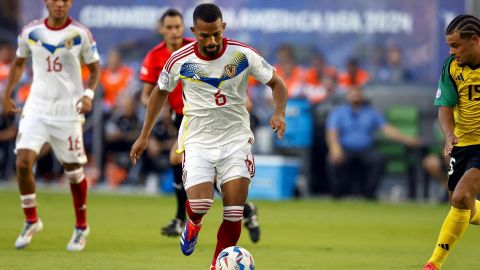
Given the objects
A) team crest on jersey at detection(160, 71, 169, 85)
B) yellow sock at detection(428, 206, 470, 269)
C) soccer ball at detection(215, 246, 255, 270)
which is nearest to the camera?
soccer ball at detection(215, 246, 255, 270)

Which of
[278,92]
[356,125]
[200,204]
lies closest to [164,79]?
[278,92]

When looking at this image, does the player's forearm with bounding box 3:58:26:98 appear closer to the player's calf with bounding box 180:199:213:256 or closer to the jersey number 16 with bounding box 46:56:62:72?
the jersey number 16 with bounding box 46:56:62:72

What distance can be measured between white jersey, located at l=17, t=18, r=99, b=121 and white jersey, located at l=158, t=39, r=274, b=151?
288 centimetres

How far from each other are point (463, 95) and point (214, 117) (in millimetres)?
2232

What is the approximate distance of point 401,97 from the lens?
22906 mm

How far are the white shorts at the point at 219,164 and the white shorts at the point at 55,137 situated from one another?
3032 millimetres

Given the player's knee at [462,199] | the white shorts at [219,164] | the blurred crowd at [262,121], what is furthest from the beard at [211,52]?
the blurred crowd at [262,121]

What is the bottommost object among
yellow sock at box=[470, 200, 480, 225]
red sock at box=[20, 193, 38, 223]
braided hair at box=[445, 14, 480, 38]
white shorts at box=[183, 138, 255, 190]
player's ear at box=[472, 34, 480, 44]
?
red sock at box=[20, 193, 38, 223]

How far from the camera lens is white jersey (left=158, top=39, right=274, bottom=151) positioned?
9867 millimetres

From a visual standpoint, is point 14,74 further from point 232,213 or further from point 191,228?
point 232,213

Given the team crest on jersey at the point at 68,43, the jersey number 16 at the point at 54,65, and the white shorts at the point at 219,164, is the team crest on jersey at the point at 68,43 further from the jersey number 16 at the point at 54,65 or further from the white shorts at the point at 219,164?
the white shorts at the point at 219,164

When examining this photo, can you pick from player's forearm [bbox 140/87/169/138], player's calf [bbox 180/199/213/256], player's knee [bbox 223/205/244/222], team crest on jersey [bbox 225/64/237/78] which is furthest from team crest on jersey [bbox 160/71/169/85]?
player's knee [bbox 223/205/244/222]

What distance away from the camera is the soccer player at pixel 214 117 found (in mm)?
9805

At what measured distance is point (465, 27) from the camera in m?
9.99
